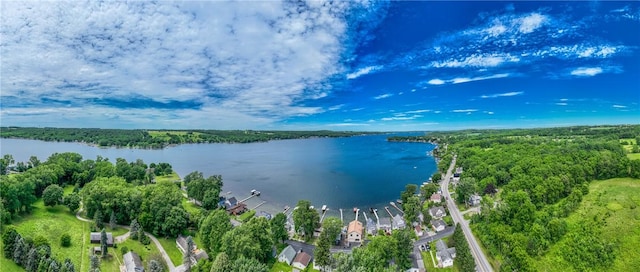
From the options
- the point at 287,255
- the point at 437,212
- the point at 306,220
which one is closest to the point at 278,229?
the point at 287,255

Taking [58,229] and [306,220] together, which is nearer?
[58,229]

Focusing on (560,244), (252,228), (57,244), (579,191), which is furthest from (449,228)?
(57,244)

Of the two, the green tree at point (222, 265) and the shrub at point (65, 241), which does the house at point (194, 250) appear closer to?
the green tree at point (222, 265)

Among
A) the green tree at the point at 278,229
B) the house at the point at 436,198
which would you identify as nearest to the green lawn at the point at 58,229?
the green tree at the point at 278,229

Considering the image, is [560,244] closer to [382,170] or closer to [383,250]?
[383,250]

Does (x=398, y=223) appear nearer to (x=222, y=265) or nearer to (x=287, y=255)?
(x=287, y=255)

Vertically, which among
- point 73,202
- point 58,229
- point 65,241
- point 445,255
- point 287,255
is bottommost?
point 287,255

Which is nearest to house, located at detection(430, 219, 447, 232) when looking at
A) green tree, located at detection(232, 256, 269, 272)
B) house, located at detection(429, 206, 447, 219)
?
house, located at detection(429, 206, 447, 219)
